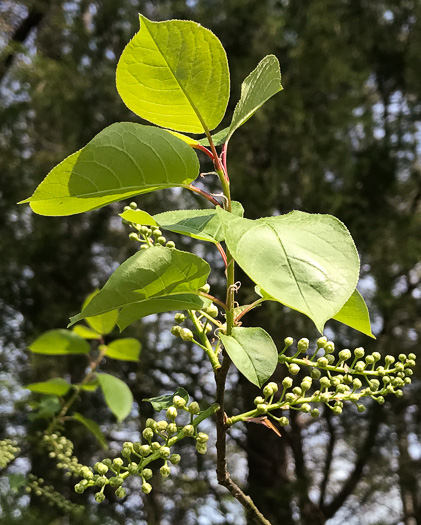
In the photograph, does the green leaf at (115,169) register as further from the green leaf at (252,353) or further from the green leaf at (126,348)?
the green leaf at (126,348)

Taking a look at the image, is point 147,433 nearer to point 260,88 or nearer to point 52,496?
point 260,88

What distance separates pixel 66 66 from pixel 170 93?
7.95 ft

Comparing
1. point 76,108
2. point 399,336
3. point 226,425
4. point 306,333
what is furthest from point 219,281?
point 226,425

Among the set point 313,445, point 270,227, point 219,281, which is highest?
point 270,227

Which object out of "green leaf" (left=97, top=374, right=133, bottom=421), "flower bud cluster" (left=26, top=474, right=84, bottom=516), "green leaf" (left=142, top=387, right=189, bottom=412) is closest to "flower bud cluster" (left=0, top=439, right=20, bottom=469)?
"flower bud cluster" (left=26, top=474, right=84, bottom=516)

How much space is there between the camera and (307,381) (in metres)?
0.42

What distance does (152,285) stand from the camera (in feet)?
1.28

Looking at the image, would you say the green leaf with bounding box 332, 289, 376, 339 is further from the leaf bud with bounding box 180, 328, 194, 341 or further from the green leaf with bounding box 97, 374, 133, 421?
the green leaf with bounding box 97, 374, 133, 421

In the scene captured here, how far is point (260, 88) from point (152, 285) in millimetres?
180

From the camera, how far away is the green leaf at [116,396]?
1.00m

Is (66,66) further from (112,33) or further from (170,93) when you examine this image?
(170,93)

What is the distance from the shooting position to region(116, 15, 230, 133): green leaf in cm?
36

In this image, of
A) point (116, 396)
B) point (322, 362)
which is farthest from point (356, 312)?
point (116, 396)

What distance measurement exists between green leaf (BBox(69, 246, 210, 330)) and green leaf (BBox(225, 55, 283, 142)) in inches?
4.7
